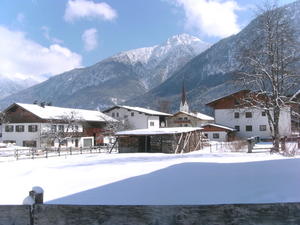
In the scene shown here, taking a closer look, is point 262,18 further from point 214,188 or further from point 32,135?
point 32,135

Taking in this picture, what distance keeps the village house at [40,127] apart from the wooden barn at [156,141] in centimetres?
1670

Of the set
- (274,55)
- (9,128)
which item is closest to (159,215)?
(274,55)

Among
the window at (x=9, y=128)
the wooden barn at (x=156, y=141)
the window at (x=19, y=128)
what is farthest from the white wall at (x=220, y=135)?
the window at (x=9, y=128)

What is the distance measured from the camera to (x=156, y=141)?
1078 inches

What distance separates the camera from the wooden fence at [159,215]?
325cm

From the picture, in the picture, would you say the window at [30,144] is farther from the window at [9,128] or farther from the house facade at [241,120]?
the house facade at [241,120]

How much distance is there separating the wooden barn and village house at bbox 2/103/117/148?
1670 centimetres

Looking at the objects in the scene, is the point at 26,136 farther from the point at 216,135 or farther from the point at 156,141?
the point at 216,135

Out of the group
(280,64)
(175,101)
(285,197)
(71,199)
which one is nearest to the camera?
(285,197)

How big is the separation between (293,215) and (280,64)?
19915 millimetres

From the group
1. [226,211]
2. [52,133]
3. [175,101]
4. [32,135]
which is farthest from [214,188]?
[175,101]

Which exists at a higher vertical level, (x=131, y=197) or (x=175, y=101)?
(x=175, y=101)

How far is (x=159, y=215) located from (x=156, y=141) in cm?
2411

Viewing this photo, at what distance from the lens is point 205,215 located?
10.9 ft
